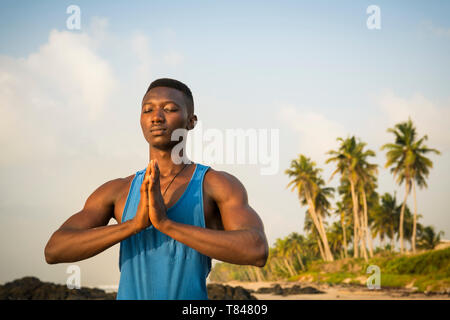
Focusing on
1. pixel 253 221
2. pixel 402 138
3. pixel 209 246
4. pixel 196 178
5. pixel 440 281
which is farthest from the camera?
pixel 402 138

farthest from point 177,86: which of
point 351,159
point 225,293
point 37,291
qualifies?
point 351,159

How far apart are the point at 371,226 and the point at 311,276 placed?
13.7 m

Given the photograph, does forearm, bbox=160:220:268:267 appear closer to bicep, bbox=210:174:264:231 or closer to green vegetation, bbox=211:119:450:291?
bicep, bbox=210:174:264:231

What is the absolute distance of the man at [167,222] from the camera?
6.45 feet

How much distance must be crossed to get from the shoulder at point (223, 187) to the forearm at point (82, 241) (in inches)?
19.0

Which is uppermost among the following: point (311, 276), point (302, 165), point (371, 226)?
point (302, 165)

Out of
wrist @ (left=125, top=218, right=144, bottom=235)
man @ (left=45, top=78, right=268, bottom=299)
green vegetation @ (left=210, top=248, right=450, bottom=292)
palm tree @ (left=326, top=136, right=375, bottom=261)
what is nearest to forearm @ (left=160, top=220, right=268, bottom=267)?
man @ (left=45, top=78, right=268, bottom=299)

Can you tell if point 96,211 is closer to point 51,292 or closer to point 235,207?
point 235,207

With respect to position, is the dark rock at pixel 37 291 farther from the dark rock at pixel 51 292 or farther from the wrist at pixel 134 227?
the wrist at pixel 134 227

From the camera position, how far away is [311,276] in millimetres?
48406

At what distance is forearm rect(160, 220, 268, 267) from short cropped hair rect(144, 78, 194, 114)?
0.86 meters

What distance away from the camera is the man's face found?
2.38m

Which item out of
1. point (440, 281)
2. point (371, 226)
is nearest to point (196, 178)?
point (440, 281)
